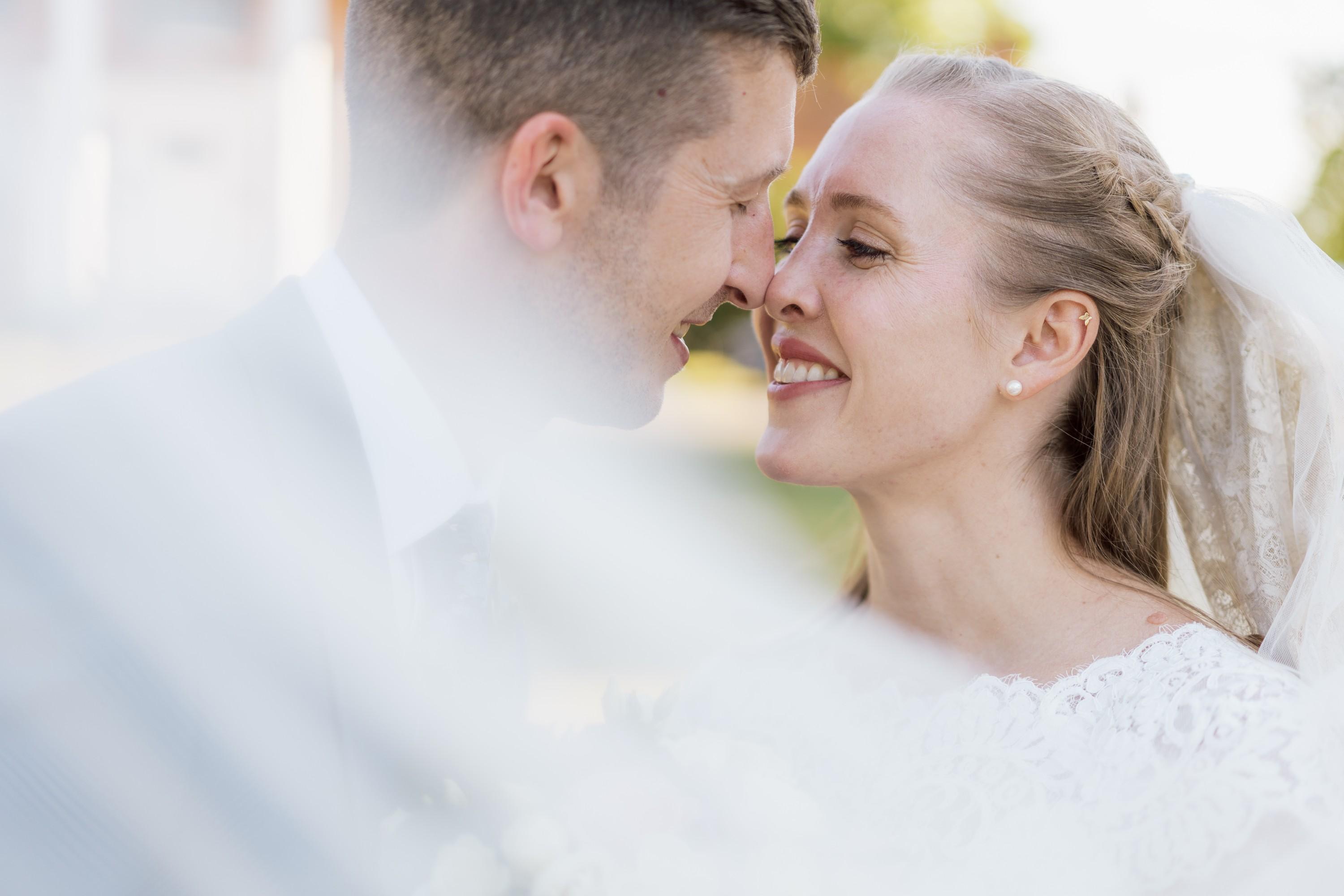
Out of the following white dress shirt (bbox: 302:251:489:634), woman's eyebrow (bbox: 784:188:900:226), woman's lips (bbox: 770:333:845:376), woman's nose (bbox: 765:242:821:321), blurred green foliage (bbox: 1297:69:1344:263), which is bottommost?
white dress shirt (bbox: 302:251:489:634)

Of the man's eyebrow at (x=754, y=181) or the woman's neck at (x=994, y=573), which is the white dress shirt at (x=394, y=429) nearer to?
the man's eyebrow at (x=754, y=181)

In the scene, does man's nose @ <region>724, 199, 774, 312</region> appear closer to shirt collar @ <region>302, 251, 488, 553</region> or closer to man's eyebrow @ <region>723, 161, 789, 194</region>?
man's eyebrow @ <region>723, 161, 789, 194</region>

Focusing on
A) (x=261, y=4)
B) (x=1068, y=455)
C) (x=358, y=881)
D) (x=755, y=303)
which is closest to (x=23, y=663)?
(x=358, y=881)

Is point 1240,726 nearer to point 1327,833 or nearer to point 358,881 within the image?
point 1327,833

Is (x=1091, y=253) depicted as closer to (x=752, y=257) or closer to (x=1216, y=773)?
(x=752, y=257)

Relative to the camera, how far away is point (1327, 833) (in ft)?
6.49

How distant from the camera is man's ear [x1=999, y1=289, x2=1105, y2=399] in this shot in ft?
8.92

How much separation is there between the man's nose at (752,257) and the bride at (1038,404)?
0.18ft

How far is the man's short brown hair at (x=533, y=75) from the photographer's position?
90.7 inches

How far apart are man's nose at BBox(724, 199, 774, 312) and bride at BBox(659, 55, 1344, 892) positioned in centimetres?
5

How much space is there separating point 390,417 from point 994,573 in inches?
59.8

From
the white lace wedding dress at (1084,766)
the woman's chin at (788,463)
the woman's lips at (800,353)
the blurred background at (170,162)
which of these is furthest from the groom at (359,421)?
the blurred background at (170,162)

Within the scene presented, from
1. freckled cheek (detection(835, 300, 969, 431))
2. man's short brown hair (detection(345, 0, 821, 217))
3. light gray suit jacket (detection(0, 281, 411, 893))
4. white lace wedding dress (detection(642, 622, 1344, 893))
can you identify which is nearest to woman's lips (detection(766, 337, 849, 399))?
freckled cheek (detection(835, 300, 969, 431))

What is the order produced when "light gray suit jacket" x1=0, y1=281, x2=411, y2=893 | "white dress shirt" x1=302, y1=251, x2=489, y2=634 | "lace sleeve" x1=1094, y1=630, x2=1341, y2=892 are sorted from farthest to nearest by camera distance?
1. "white dress shirt" x1=302, y1=251, x2=489, y2=634
2. "lace sleeve" x1=1094, y1=630, x2=1341, y2=892
3. "light gray suit jacket" x1=0, y1=281, x2=411, y2=893
